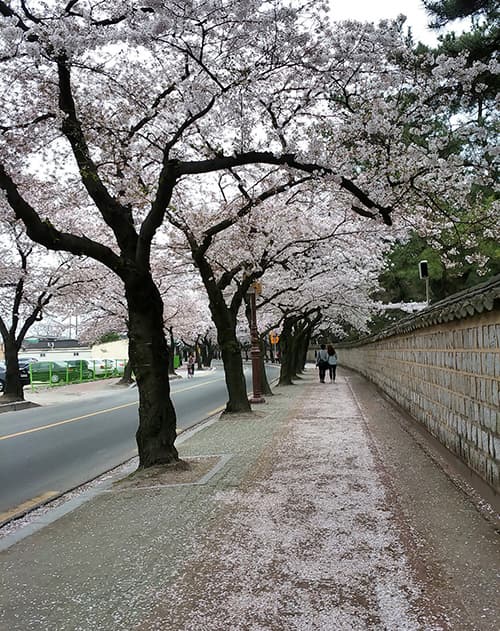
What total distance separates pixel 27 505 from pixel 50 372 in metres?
29.9

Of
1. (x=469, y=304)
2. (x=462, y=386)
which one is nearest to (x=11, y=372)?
(x=462, y=386)

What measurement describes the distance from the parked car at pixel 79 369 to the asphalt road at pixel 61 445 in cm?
1820

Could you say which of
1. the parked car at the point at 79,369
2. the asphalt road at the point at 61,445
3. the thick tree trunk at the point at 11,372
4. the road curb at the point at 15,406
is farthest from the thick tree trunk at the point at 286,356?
the parked car at the point at 79,369

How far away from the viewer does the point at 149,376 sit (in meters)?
8.31

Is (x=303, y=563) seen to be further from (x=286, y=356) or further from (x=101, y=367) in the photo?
(x=101, y=367)

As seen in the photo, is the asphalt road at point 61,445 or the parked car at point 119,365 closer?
the asphalt road at point 61,445

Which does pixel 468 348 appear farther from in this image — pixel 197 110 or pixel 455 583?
pixel 197 110

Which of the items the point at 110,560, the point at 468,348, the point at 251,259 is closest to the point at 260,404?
the point at 251,259

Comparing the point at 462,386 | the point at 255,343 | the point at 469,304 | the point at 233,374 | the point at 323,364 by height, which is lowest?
the point at 323,364

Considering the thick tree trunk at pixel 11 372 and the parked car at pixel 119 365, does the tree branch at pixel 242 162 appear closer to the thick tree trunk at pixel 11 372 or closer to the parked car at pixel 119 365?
the thick tree trunk at pixel 11 372

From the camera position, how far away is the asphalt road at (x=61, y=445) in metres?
8.54

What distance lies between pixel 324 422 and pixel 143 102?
7321 mm

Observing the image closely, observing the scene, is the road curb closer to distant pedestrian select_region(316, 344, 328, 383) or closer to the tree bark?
the tree bark

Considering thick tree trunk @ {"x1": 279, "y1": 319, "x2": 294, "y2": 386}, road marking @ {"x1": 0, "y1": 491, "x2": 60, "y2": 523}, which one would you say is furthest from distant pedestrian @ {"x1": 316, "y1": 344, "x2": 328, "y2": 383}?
road marking @ {"x1": 0, "y1": 491, "x2": 60, "y2": 523}
